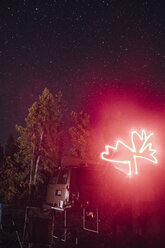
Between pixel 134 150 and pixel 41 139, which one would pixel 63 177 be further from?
pixel 41 139

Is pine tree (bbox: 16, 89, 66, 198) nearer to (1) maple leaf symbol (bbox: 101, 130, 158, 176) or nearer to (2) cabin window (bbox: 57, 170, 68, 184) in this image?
(2) cabin window (bbox: 57, 170, 68, 184)

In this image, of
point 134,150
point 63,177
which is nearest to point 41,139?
point 63,177

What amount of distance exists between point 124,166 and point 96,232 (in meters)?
2.00

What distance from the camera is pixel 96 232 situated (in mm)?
6965

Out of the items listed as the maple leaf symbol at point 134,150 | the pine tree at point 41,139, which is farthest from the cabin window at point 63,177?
the pine tree at point 41,139

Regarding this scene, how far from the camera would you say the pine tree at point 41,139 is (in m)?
22.3

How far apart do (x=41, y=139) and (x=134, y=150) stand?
16.9 metres

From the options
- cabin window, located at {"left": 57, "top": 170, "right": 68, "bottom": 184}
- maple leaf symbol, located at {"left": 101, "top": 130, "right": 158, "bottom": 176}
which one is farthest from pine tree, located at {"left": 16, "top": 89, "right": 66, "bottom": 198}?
maple leaf symbol, located at {"left": 101, "top": 130, "right": 158, "bottom": 176}

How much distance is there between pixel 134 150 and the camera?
6742mm

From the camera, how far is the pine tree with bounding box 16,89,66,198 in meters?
22.3

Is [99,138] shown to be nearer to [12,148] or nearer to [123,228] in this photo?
[123,228]

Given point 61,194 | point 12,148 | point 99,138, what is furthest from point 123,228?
point 12,148

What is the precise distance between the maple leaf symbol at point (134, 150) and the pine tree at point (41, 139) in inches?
614

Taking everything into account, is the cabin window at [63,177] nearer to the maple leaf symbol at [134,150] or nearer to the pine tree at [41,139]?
the maple leaf symbol at [134,150]
